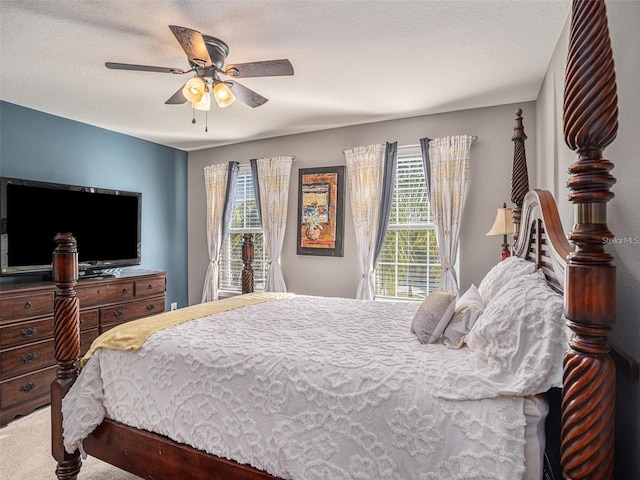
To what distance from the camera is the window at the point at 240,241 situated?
16.3 feet

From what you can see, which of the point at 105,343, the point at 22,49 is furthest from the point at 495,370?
the point at 22,49

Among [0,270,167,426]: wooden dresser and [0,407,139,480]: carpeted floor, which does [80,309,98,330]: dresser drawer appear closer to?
[0,270,167,426]: wooden dresser

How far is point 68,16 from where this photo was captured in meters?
2.13

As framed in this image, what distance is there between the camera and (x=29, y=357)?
2926 mm

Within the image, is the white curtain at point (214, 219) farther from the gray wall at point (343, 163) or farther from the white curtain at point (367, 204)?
the white curtain at point (367, 204)

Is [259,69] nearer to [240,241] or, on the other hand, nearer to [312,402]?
[312,402]

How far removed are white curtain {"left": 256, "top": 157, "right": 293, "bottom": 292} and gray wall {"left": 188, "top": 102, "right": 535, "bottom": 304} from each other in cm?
10

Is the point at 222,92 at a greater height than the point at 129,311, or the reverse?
the point at 222,92

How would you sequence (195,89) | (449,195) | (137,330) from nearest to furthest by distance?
1. (137,330)
2. (195,89)
3. (449,195)

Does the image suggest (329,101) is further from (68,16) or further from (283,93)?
(68,16)

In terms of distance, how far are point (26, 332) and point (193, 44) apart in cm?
261

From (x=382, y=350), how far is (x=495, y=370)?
475mm

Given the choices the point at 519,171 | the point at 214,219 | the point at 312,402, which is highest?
the point at 519,171

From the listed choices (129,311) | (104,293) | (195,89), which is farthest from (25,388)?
(195,89)
